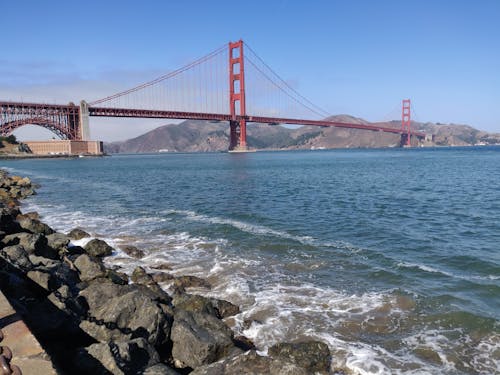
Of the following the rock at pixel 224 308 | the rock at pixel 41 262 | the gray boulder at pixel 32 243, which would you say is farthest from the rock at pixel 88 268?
the rock at pixel 224 308

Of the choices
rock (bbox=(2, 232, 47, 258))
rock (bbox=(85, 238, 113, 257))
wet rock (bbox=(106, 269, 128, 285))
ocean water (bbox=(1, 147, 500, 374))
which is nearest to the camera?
ocean water (bbox=(1, 147, 500, 374))

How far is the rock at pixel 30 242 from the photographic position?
25.2 ft

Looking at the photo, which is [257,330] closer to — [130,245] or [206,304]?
[206,304]

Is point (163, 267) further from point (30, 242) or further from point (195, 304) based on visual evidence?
point (195, 304)

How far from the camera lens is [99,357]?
3.57 metres

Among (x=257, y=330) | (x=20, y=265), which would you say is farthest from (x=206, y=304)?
(x=20, y=265)

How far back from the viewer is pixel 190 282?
7316mm

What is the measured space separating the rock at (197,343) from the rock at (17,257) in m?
2.89

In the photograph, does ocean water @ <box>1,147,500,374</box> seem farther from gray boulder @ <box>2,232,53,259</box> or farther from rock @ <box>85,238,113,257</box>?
gray boulder @ <box>2,232,53,259</box>

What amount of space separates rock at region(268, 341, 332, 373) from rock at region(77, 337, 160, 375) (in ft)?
4.73

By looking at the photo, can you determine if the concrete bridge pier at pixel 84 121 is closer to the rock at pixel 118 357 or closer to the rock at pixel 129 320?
the rock at pixel 129 320

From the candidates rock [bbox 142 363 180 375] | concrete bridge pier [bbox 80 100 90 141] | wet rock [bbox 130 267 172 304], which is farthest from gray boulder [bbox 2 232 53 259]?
concrete bridge pier [bbox 80 100 90 141]

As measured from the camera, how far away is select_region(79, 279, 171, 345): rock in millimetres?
4441

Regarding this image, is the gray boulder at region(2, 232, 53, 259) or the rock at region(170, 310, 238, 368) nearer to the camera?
the rock at region(170, 310, 238, 368)
